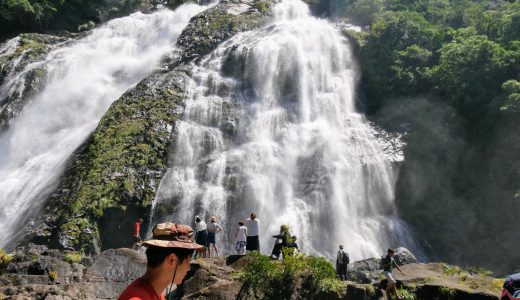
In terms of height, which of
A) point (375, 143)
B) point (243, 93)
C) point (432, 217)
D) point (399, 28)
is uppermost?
point (399, 28)

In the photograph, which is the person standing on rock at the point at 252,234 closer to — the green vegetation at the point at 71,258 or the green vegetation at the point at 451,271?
the green vegetation at the point at 71,258

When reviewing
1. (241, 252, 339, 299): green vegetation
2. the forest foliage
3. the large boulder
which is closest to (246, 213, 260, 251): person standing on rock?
(241, 252, 339, 299): green vegetation

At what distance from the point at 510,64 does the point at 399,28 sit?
990 cm

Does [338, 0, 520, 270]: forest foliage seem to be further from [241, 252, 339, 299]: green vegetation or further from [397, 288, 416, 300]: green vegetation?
[241, 252, 339, 299]: green vegetation

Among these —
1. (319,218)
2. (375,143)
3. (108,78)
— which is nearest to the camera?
(319,218)

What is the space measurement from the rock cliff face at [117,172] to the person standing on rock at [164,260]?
56.5 feet

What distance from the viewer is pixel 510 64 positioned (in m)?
28.6

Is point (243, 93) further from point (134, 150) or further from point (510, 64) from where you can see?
point (510, 64)

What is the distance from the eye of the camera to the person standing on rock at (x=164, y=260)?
2821 millimetres

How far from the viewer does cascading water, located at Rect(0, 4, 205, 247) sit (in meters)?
22.7

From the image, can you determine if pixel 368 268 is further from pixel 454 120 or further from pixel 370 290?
pixel 454 120

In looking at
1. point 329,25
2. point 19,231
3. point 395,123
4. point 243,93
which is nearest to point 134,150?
point 19,231

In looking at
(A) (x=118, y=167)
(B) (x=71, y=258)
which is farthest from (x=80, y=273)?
(A) (x=118, y=167)

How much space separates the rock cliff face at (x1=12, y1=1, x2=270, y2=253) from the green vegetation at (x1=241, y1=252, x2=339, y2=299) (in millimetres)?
10292
